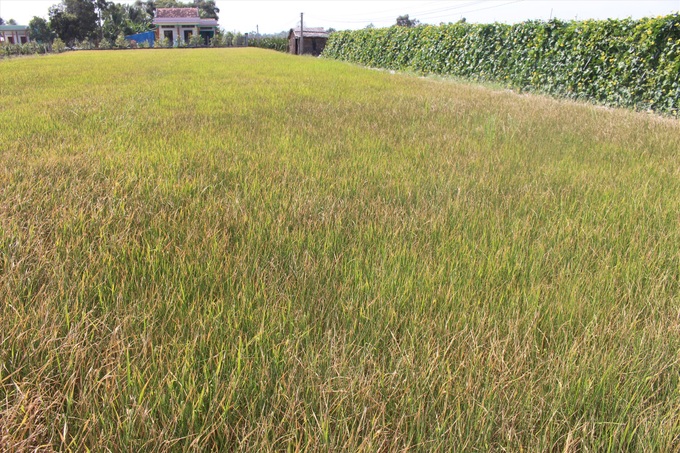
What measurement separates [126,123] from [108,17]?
7084 cm

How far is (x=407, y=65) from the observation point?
1855 centimetres

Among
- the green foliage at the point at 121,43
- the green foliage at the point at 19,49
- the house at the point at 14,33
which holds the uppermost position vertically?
the house at the point at 14,33

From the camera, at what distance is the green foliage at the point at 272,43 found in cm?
4694

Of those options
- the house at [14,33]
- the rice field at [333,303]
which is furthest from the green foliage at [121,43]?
the rice field at [333,303]

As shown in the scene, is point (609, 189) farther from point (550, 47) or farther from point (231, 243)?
point (550, 47)

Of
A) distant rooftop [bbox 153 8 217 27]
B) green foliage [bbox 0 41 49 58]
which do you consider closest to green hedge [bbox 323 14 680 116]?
green foliage [bbox 0 41 49 58]

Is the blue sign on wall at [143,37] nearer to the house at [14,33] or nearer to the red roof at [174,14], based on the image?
the red roof at [174,14]

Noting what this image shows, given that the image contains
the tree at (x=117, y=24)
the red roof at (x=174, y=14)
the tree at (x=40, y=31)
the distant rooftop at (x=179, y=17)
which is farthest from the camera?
the tree at (x=40, y=31)

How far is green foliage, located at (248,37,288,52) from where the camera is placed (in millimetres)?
46938

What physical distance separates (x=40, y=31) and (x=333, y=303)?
8278cm

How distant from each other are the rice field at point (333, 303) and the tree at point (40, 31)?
7454 centimetres

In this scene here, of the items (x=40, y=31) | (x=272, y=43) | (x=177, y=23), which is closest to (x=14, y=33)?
(x=40, y=31)

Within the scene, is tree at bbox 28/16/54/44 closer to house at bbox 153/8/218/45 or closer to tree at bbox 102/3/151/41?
tree at bbox 102/3/151/41

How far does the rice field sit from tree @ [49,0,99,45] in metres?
66.1
